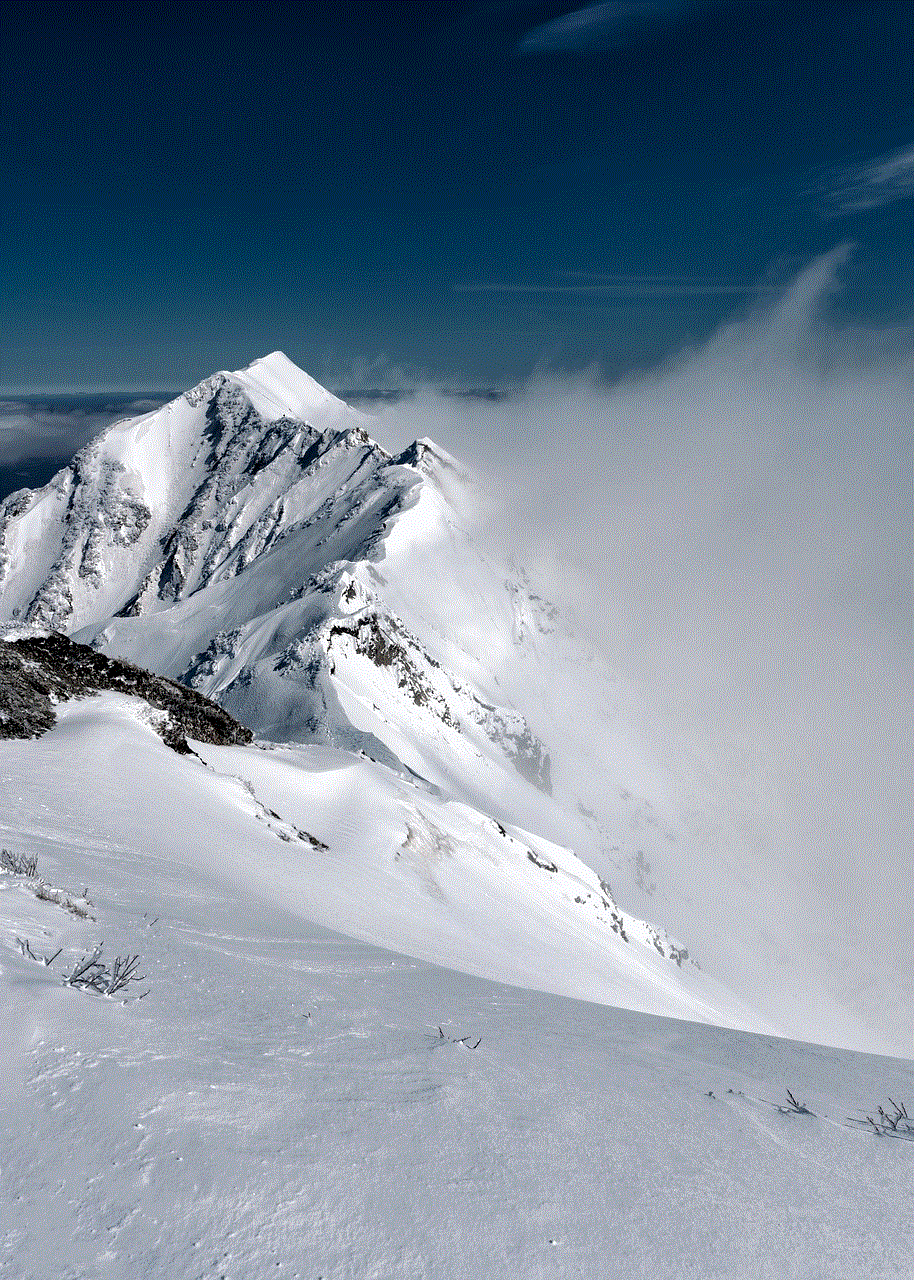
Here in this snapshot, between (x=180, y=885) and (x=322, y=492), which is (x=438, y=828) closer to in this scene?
(x=180, y=885)

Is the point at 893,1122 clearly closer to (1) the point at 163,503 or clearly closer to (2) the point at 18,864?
(2) the point at 18,864

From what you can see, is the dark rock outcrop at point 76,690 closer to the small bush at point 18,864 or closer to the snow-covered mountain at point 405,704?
the snow-covered mountain at point 405,704

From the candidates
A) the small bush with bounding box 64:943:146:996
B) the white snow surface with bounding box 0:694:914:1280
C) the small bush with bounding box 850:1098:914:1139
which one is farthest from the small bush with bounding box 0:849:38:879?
the small bush with bounding box 850:1098:914:1139

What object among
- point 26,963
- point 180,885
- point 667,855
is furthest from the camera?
point 667,855

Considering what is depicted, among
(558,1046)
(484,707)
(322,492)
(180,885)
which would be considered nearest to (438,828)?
(180,885)

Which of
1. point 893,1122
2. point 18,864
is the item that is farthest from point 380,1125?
point 18,864

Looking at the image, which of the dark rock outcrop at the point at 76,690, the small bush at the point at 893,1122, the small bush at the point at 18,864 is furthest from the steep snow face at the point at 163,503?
the small bush at the point at 893,1122
